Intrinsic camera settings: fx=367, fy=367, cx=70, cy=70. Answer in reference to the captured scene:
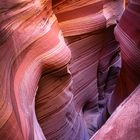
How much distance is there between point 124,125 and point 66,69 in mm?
428

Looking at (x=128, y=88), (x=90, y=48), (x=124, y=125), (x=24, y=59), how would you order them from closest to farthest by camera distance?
1. (x=124, y=125)
2. (x=24, y=59)
3. (x=128, y=88)
4. (x=90, y=48)

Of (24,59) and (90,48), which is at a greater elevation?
(24,59)

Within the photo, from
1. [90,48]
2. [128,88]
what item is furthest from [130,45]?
[90,48]

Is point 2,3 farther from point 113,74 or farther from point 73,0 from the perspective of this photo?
point 113,74

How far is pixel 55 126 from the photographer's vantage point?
1101mm

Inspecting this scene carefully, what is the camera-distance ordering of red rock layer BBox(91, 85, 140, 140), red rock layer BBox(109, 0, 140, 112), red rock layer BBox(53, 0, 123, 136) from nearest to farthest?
red rock layer BBox(91, 85, 140, 140)
red rock layer BBox(109, 0, 140, 112)
red rock layer BBox(53, 0, 123, 136)

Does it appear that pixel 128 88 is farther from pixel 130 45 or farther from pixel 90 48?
pixel 90 48

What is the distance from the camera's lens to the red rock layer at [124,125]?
0.67 metres

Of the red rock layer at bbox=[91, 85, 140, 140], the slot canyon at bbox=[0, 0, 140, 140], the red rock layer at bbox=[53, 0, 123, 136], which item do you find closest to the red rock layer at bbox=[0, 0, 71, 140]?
the slot canyon at bbox=[0, 0, 140, 140]

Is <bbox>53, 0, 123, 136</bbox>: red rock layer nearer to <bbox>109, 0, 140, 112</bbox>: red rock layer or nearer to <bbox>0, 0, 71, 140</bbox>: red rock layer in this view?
<bbox>109, 0, 140, 112</bbox>: red rock layer

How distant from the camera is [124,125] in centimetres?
70

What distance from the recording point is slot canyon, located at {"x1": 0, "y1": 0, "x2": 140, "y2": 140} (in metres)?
0.72

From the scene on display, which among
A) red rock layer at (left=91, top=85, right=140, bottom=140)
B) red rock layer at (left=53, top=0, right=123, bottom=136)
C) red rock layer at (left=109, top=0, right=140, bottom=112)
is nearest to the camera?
red rock layer at (left=91, top=85, right=140, bottom=140)

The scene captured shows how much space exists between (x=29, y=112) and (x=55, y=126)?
0.31m
